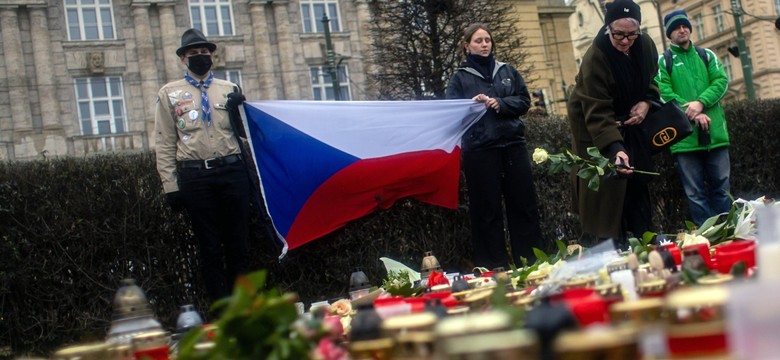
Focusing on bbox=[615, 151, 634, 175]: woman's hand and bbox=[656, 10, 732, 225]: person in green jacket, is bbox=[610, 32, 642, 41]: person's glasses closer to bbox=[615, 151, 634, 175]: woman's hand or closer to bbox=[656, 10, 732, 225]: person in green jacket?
bbox=[615, 151, 634, 175]: woman's hand

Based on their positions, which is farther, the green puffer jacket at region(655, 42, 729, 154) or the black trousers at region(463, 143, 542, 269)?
the green puffer jacket at region(655, 42, 729, 154)

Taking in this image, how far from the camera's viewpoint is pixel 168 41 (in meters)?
32.6

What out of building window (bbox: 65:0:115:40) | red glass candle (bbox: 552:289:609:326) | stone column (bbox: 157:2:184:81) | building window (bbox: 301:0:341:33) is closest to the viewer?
red glass candle (bbox: 552:289:609:326)

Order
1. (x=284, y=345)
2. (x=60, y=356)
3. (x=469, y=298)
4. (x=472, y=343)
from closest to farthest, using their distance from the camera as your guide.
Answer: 1. (x=472, y=343)
2. (x=284, y=345)
3. (x=60, y=356)
4. (x=469, y=298)

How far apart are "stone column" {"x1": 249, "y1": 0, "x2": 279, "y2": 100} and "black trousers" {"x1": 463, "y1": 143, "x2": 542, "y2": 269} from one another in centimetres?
2800

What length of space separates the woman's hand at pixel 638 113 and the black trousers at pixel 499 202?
1057mm

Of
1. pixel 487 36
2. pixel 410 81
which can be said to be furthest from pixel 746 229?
pixel 410 81

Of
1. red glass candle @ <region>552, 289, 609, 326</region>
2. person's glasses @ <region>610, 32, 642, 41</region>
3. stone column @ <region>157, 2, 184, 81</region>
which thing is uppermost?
stone column @ <region>157, 2, 184, 81</region>

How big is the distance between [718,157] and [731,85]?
4948 cm

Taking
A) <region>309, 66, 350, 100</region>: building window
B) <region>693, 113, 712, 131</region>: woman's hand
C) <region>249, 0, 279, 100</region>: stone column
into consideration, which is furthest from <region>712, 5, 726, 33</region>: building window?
<region>693, 113, 712, 131</region>: woman's hand

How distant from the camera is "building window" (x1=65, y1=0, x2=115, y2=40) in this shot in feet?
105

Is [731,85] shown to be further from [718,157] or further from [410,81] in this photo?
[718,157]

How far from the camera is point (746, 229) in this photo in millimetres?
3145

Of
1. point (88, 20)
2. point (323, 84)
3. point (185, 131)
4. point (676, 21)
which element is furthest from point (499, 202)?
point (323, 84)
